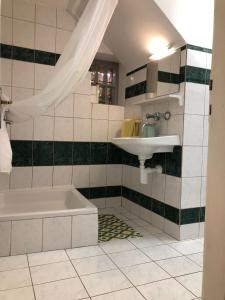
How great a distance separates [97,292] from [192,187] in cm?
127

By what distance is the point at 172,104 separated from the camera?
7.93 ft

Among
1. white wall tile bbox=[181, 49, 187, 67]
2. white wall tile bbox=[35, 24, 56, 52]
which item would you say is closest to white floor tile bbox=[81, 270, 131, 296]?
white wall tile bbox=[181, 49, 187, 67]

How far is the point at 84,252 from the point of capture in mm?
2029

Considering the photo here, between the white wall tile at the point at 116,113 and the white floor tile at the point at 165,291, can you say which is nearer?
the white floor tile at the point at 165,291

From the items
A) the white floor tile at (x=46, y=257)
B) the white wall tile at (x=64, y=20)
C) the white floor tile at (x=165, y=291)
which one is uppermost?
the white wall tile at (x=64, y=20)

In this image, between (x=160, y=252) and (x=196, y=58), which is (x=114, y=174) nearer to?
(x=160, y=252)

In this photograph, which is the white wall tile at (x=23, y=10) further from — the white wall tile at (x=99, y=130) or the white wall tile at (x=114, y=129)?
the white wall tile at (x=114, y=129)

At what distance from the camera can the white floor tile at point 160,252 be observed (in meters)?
1.99

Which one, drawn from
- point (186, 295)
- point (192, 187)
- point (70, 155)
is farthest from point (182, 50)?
point (186, 295)

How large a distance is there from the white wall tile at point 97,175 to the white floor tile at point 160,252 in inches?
48.7

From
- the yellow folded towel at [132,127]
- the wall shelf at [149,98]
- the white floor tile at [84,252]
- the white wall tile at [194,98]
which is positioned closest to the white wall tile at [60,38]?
the wall shelf at [149,98]

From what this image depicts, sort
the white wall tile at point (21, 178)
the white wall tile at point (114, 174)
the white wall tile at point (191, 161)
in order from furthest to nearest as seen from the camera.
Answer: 1. the white wall tile at point (114, 174)
2. the white wall tile at point (21, 178)
3. the white wall tile at point (191, 161)

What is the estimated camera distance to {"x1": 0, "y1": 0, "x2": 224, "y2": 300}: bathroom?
1728 mm

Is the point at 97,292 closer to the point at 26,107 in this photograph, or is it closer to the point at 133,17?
the point at 26,107
